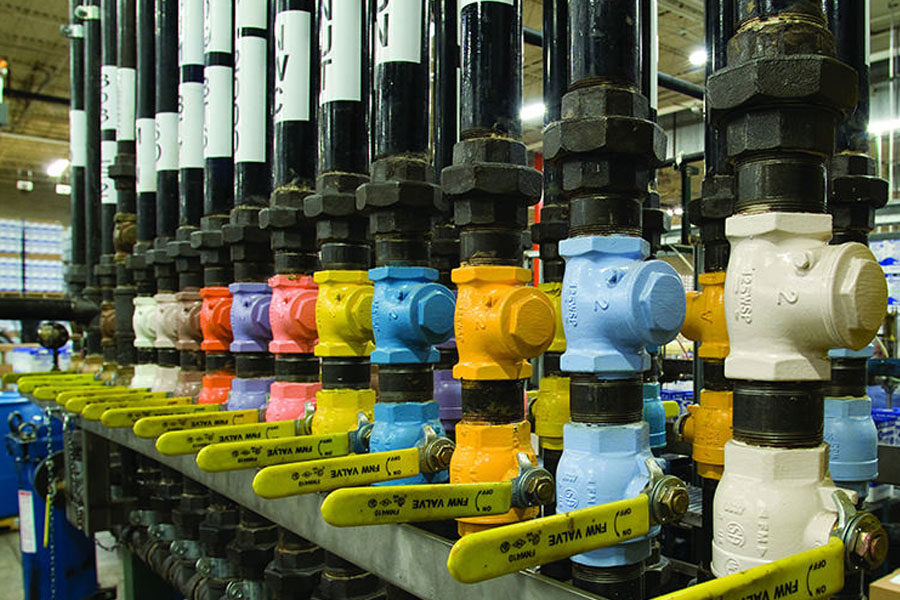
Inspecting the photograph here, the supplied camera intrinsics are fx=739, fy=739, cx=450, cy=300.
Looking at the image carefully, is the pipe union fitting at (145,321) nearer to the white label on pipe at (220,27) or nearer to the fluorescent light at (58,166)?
the white label on pipe at (220,27)

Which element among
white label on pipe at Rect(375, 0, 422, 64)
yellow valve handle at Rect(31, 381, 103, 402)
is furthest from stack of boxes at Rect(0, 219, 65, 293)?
white label on pipe at Rect(375, 0, 422, 64)

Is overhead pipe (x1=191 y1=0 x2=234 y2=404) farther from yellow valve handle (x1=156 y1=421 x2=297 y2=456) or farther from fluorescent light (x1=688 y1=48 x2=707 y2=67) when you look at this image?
fluorescent light (x1=688 y1=48 x2=707 y2=67)

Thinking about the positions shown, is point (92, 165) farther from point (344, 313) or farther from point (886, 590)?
point (886, 590)

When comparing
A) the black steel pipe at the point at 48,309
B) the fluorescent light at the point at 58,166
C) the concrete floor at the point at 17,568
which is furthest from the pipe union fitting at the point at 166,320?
the fluorescent light at the point at 58,166

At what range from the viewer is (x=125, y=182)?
85.3 inches

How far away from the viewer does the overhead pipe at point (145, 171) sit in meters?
1.84

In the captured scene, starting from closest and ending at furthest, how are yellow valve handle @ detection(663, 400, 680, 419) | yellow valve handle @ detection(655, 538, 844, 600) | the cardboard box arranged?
yellow valve handle @ detection(655, 538, 844, 600) < the cardboard box < yellow valve handle @ detection(663, 400, 680, 419)

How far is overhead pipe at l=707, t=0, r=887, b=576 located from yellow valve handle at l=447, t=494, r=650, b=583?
8 cm

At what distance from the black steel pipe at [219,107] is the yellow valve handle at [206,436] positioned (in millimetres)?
635

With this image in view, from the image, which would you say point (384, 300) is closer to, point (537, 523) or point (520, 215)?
point (520, 215)

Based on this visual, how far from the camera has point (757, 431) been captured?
60cm

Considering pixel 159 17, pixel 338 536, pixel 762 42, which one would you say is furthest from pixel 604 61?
pixel 159 17

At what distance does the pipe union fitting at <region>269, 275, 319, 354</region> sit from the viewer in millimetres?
1124

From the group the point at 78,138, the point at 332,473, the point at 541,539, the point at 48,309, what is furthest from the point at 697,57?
the point at 541,539
